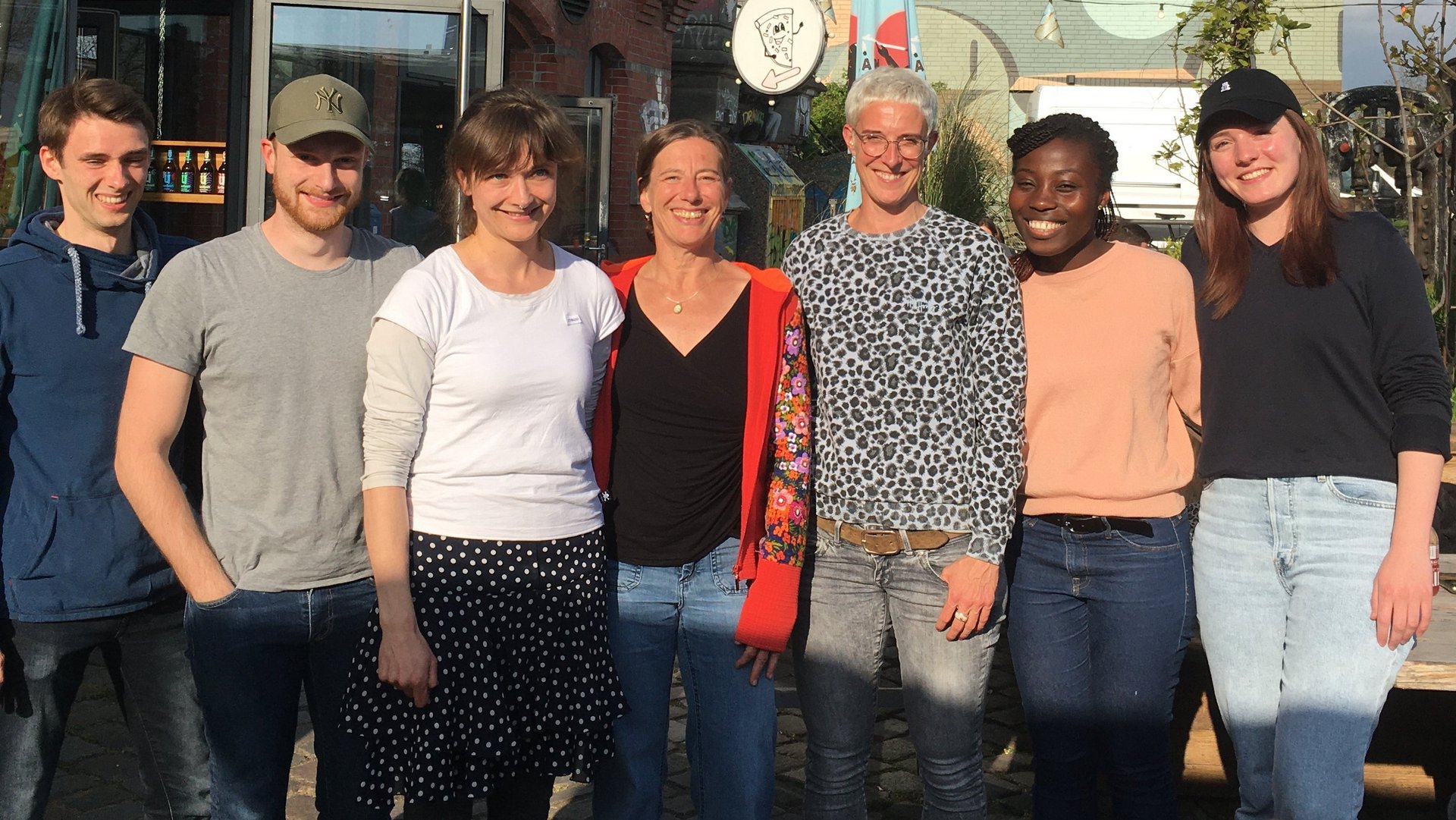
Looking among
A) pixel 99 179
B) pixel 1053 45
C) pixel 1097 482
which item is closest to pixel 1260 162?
pixel 1097 482

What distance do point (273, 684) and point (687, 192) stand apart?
1390 mm

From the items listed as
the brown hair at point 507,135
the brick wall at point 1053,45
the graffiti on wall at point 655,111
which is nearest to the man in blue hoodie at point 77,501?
the brown hair at point 507,135

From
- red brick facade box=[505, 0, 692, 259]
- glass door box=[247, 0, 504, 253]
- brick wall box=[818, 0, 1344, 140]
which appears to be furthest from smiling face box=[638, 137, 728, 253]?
brick wall box=[818, 0, 1344, 140]

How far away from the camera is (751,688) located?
124 inches

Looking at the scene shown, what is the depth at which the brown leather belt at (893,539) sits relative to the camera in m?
3.13

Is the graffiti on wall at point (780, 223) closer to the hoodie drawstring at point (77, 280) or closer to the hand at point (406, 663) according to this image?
the hoodie drawstring at point (77, 280)

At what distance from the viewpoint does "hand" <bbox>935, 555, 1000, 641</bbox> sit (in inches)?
122

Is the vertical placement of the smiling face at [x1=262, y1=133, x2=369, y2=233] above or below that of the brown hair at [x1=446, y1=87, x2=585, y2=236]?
below

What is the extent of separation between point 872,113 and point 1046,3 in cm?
4001

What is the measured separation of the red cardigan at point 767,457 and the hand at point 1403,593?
123 cm

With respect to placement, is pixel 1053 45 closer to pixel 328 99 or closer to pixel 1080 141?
pixel 1080 141

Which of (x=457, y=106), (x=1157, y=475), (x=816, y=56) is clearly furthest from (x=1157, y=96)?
(x=1157, y=475)

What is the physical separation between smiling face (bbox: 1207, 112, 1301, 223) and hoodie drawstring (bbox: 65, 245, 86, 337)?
100 inches

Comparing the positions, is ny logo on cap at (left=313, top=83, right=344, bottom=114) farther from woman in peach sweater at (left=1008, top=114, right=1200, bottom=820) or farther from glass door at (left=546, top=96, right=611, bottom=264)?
glass door at (left=546, top=96, right=611, bottom=264)
